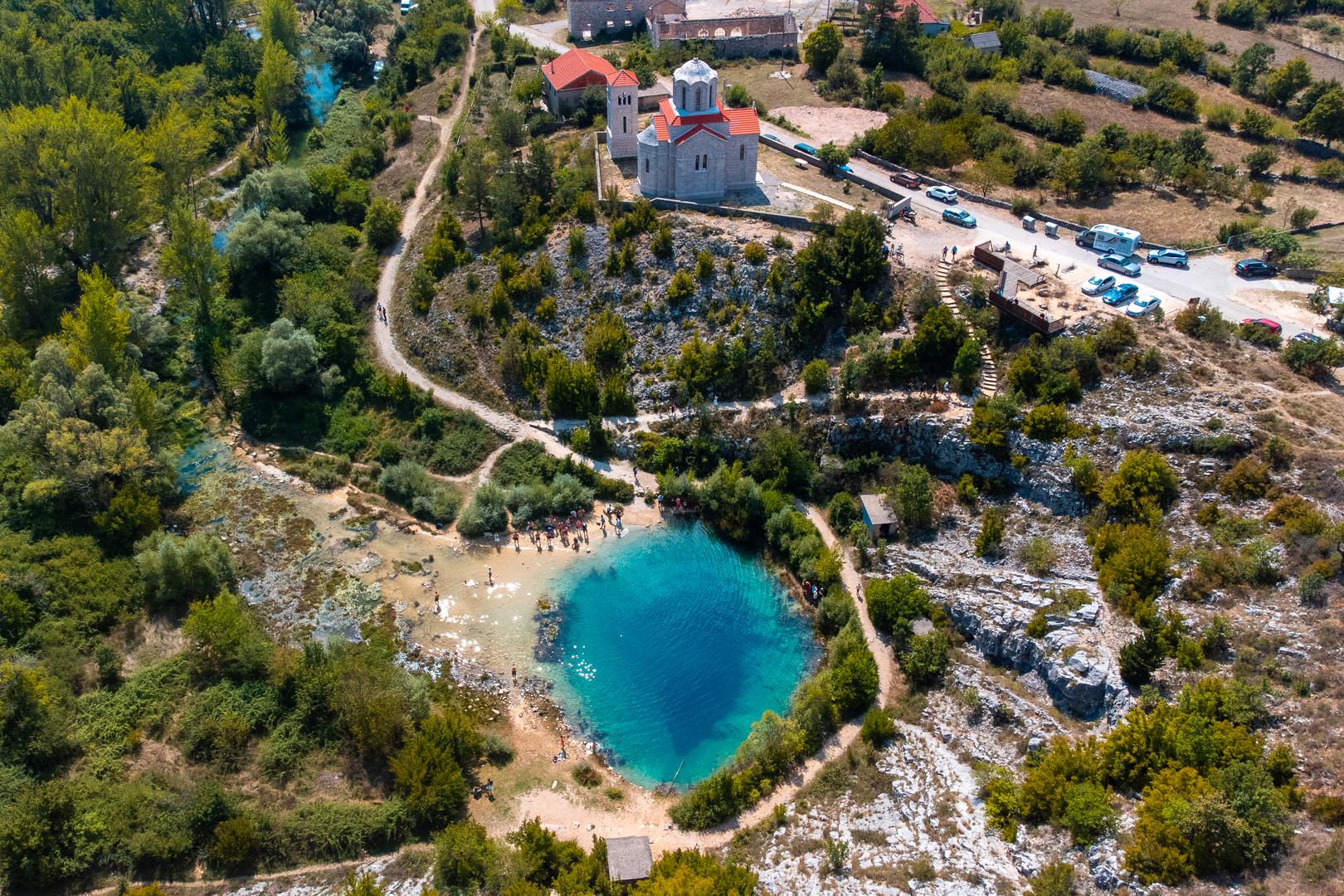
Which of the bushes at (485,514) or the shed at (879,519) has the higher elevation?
the shed at (879,519)

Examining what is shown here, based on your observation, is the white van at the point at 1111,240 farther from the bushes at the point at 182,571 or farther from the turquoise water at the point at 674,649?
the bushes at the point at 182,571

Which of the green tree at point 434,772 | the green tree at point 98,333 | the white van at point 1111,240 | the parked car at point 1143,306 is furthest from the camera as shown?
the white van at point 1111,240

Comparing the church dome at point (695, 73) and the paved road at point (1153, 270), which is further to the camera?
the church dome at point (695, 73)

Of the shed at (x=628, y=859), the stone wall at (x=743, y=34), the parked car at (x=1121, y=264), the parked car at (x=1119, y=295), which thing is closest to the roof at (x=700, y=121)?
the parked car at (x=1121, y=264)

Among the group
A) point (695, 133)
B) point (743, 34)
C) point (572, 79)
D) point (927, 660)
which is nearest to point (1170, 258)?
point (695, 133)

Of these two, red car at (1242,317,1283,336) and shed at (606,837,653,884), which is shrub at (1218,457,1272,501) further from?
shed at (606,837,653,884)

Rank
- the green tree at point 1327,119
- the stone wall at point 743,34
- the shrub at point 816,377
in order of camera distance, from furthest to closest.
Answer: the stone wall at point 743,34 < the green tree at point 1327,119 < the shrub at point 816,377

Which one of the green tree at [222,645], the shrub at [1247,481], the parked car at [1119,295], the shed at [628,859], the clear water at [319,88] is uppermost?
the clear water at [319,88]
